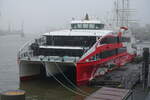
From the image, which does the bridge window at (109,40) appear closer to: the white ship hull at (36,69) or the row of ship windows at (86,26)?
the row of ship windows at (86,26)

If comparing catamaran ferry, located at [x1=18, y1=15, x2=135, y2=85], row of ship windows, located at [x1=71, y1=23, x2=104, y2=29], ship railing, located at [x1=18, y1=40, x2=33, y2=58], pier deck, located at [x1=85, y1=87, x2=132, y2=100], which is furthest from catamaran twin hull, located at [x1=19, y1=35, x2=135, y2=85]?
pier deck, located at [x1=85, y1=87, x2=132, y2=100]

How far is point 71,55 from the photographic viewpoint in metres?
17.6

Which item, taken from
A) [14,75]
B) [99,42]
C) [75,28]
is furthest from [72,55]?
[14,75]

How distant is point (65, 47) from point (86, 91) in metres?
3.28

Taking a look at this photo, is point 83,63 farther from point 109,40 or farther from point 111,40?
point 111,40

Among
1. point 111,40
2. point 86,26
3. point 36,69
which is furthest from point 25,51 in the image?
point 111,40

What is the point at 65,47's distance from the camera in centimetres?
1772

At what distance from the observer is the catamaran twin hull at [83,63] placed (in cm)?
1648

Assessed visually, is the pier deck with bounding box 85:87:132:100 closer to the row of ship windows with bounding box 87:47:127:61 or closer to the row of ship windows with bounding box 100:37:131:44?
the row of ship windows with bounding box 87:47:127:61

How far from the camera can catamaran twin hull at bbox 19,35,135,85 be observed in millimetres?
16484

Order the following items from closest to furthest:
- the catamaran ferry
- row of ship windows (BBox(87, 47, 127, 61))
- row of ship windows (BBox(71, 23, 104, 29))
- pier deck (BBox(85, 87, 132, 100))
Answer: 1. pier deck (BBox(85, 87, 132, 100))
2. the catamaran ferry
3. row of ship windows (BBox(87, 47, 127, 61))
4. row of ship windows (BBox(71, 23, 104, 29))

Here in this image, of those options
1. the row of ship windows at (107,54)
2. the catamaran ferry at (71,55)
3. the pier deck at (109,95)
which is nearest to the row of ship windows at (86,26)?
the catamaran ferry at (71,55)

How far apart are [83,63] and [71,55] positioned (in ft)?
4.96

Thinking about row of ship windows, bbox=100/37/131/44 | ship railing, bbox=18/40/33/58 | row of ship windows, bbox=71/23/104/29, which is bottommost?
ship railing, bbox=18/40/33/58
